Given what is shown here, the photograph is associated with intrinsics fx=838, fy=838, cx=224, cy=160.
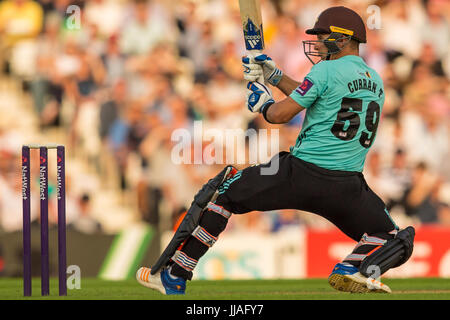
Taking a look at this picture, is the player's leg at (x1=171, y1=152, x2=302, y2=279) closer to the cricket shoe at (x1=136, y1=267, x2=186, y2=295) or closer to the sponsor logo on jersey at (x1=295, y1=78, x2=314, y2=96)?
the cricket shoe at (x1=136, y1=267, x2=186, y2=295)

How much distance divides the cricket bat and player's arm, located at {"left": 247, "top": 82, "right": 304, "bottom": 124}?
0.88 ft

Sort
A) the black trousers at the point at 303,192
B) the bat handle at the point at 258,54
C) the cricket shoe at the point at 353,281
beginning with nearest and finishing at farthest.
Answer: the black trousers at the point at 303,192, the cricket shoe at the point at 353,281, the bat handle at the point at 258,54

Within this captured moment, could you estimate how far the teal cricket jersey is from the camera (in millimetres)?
5133

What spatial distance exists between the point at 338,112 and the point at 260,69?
67 centimetres

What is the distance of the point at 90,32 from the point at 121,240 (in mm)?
3001

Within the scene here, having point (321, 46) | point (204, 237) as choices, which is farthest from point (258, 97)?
point (204, 237)

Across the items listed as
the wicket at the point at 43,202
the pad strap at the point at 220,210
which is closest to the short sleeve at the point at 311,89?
the pad strap at the point at 220,210

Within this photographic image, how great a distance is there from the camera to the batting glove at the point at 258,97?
538 centimetres

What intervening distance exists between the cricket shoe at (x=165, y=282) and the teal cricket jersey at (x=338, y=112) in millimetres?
1109

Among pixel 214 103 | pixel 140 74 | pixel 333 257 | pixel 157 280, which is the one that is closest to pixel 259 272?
pixel 333 257

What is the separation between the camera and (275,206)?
207 inches

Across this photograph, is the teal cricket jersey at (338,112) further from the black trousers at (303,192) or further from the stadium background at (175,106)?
the stadium background at (175,106)

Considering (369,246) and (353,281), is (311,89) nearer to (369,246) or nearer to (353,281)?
(369,246)

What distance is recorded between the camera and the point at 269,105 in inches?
209
